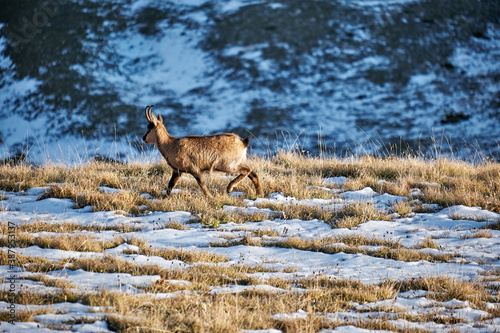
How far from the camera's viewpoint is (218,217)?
24.4 feet

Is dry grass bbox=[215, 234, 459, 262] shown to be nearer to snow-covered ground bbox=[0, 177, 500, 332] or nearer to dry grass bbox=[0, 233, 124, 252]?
snow-covered ground bbox=[0, 177, 500, 332]

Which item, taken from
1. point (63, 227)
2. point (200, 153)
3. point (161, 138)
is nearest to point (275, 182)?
point (200, 153)

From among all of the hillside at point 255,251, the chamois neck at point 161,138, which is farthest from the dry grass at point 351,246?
the chamois neck at point 161,138

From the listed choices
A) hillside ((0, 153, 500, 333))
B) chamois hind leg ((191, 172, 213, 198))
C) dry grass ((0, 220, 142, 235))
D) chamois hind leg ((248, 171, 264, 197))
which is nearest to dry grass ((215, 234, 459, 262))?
hillside ((0, 153, 500, 333))

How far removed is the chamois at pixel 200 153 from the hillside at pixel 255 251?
0.53 m

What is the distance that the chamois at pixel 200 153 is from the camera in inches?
318

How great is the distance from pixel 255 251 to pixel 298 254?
552 mm

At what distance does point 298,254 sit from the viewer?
6.16m

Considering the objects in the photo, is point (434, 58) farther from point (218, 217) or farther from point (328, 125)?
point (218, 217)

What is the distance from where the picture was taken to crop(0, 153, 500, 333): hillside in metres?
4.13

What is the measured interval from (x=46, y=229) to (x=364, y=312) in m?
4.43


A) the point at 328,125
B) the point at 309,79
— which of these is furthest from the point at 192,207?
the point at 309,79

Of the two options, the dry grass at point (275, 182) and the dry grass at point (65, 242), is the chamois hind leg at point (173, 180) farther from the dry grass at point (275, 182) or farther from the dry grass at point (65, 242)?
the dry grass at point (65, 242)

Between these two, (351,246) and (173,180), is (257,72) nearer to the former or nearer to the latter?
(173,180)
